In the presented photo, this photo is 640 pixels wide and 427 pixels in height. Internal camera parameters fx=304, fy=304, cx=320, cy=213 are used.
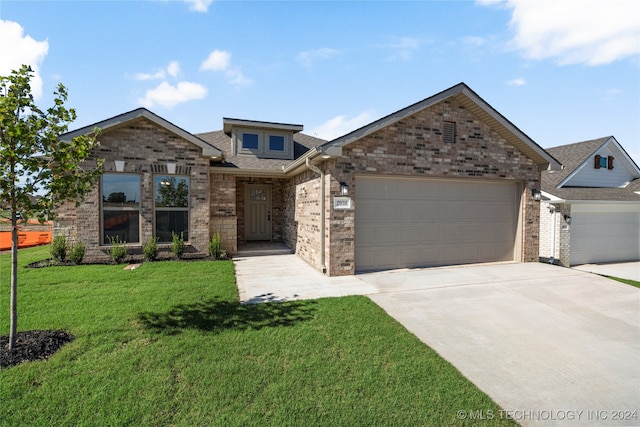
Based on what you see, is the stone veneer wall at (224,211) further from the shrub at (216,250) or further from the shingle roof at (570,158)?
the shingle roof at (570,158)

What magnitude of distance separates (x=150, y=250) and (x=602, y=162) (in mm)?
17875

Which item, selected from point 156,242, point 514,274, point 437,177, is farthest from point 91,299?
point 514,274

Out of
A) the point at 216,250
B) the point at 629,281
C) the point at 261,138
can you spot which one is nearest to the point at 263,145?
the point at 261,138

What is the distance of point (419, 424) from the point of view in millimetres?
2652

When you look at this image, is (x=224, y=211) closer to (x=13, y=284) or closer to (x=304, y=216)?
(x=304, y=216)

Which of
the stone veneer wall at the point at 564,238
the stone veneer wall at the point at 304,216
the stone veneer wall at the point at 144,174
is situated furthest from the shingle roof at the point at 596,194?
the stone veneer wall at the point at 144,174

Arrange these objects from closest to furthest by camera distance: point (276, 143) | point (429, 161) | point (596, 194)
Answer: point (429, 161), point (596, 194), point (276, 143)

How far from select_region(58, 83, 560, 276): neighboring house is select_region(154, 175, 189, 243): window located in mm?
31

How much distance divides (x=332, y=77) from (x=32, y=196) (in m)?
8.06

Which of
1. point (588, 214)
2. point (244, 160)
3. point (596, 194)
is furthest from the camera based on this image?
point (244, 160)

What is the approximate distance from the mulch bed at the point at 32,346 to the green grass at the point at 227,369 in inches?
5.3

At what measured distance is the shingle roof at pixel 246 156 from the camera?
1135 centimetres

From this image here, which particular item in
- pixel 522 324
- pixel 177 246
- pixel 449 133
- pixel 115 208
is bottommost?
pixel 522 324

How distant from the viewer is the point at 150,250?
9.08 metres
